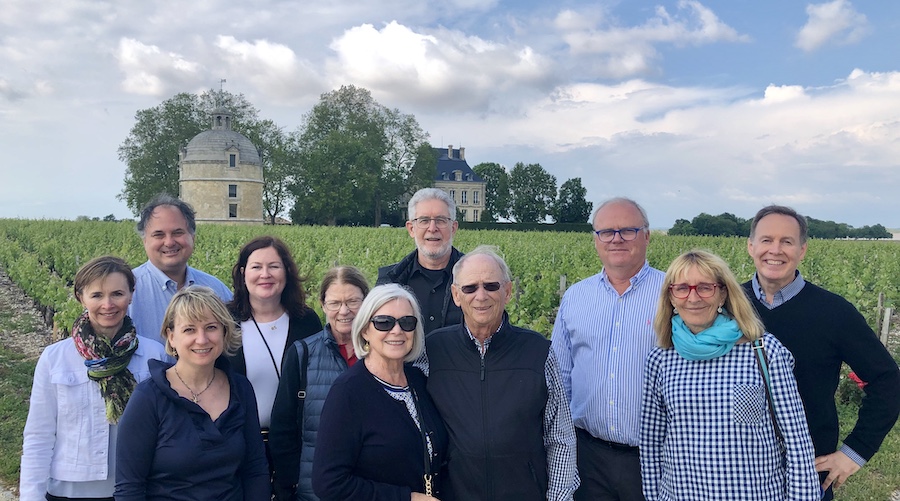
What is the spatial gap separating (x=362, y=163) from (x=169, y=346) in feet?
159

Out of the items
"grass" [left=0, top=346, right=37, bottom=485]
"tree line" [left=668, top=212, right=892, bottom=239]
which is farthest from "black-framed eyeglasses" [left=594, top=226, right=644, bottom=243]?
"tree line" [left=668, top=212, right=892, bottom=239]

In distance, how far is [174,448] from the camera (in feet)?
7.45

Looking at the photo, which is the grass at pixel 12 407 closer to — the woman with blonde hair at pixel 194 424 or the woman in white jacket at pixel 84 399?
the woman in white jacket at pixel 84 399

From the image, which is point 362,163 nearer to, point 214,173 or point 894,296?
point 214,173

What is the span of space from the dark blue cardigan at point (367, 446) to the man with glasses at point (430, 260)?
1.14 metres

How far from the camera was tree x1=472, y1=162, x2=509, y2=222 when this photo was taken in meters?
73.8

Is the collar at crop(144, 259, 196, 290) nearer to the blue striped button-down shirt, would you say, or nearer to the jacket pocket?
the blue striped button-down shirt

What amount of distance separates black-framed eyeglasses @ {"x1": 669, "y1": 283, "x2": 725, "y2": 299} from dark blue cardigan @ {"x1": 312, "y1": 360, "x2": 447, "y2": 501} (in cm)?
109

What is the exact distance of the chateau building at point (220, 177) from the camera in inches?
1933

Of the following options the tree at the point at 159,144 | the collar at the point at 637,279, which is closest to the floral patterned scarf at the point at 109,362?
the collar at the point at 637,279

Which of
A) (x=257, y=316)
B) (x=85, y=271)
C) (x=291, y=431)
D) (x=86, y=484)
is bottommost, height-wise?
(x=86, y=484)

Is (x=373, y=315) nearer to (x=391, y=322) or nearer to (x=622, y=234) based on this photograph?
(x=391, y=322)

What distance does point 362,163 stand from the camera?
164 feet

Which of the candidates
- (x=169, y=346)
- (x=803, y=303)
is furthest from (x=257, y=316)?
(x=803, y=303)
